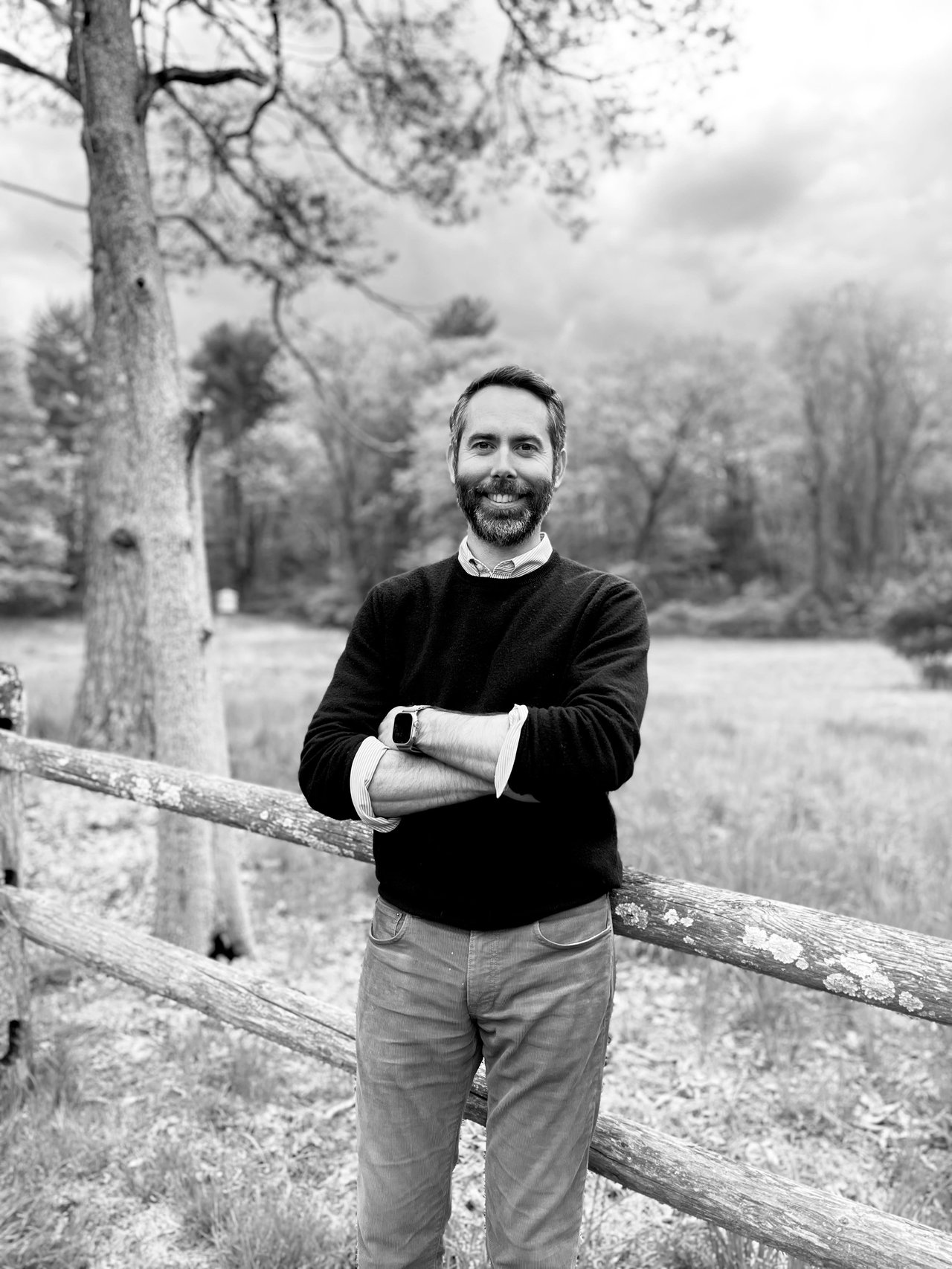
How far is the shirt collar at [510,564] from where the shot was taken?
196 cm

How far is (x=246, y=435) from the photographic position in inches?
1778

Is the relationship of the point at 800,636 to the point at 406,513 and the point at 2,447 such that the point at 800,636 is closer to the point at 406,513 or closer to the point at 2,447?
the point at 406,513

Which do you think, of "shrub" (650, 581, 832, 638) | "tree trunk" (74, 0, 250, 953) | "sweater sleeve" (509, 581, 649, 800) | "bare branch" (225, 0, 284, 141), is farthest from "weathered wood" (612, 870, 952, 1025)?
"shrub" (650, 581, 832, 638)

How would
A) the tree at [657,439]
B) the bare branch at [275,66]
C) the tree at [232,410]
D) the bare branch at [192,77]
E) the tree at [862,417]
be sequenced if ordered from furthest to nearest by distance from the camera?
the tree at [232,410]
the tree at [862,417]
the tree at [657,439]
the bare branch at [275,66]
the bare branch at [192,77]

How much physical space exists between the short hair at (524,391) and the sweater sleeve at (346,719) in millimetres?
439

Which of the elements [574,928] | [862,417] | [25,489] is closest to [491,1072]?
[574,928]

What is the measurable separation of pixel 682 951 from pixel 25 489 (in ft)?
110

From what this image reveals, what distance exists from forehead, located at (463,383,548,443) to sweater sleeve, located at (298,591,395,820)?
472mm

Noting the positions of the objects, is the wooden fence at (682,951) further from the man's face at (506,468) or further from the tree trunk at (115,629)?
the tree trunk at (115,629)

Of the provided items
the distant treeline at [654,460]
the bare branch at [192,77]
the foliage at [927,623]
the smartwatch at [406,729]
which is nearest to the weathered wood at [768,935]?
the smartwatch at [406,729]

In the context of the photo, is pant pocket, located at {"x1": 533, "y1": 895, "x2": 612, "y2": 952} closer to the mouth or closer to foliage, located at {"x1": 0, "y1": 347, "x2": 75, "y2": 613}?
the mouth

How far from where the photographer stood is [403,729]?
1.73m

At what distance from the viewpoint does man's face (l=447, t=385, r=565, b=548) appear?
6.33ft

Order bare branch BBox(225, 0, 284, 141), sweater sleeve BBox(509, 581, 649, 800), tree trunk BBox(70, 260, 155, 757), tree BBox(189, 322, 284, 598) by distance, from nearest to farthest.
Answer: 1. sweater sleeve BBox(509, 581, 649, 800)
2. bare branch BBox(225, 0, 284, 141)
3. tree trunk BBox(70, 260, 155, 757)
4. tree BBox(189, 322, 284, 598)
